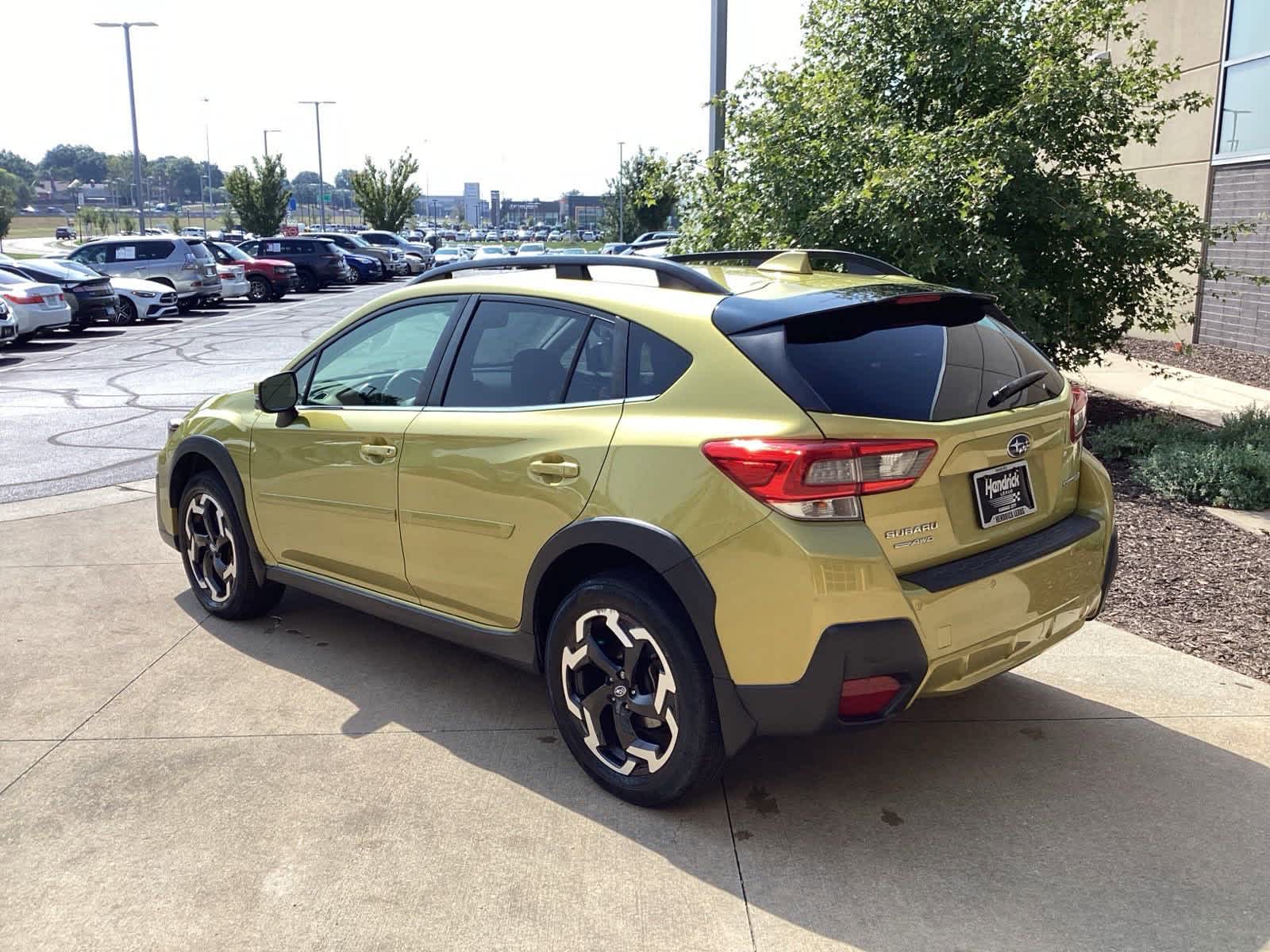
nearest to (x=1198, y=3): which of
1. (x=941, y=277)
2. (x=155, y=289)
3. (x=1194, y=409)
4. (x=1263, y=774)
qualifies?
(x=1194, y=409)

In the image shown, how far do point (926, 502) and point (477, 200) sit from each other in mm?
117134

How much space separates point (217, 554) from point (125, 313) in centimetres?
2144

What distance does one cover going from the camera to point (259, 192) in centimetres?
5516

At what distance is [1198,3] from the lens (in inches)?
586

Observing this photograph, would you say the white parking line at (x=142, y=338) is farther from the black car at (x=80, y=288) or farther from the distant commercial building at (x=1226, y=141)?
the distant commercial building at (x=1226, y=141)

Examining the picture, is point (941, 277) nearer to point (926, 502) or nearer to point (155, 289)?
point (926, 502)

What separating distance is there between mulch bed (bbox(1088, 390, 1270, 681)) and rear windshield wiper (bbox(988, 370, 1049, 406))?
1.89 meters

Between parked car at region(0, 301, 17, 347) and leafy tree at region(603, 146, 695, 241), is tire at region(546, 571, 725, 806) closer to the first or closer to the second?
leafy tree at region(603, 146, 695, 241)

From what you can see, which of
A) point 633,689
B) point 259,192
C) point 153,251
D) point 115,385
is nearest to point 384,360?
point 633,689

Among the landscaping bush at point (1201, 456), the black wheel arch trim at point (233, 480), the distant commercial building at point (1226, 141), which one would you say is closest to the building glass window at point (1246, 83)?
the distant commercial building at point (1226, 141)

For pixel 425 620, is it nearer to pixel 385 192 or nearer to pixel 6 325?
pixel 6 325

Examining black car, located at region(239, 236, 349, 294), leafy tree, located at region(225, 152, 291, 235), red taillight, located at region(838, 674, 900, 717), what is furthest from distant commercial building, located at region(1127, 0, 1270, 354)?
leafy tree, located at region(225, 152, 291, 235)

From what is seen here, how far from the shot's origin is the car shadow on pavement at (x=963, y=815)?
3.01 meters

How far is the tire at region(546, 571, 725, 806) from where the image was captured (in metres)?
3.36
